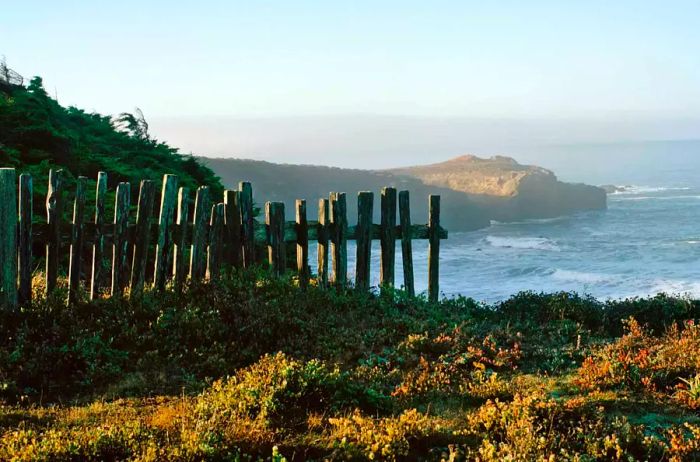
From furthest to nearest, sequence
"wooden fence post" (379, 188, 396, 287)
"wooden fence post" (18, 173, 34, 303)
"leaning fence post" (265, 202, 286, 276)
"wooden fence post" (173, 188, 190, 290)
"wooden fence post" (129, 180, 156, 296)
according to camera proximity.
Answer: "wooden fence post" (379, 188, 396, 287) < "leaning fence post" (265, 202, 286, 276) < "wooden fence post" (173, 188, 190, 290) < "wooden fence post" (129, 180, 156, 296) < "wooden fence post" (18, 173, 34, 303)

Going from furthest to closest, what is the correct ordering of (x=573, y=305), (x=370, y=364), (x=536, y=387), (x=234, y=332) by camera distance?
(x=573, y=305)
(x=234, y=332)
(x=370, y=364)
(x=536, y=387)

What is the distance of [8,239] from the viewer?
9.27 metres

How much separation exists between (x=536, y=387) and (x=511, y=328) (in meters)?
3.60

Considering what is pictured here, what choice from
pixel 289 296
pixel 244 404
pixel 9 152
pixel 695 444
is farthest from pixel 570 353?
pixel 9 152

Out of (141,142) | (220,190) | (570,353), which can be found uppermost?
(141,142)

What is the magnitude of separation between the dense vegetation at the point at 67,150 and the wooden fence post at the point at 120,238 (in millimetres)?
4856

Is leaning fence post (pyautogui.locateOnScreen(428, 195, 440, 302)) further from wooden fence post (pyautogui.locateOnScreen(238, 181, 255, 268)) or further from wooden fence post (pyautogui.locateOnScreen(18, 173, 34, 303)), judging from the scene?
wooden fence post (pyautogui.locateOnScreen(18, 173, 34, 303))

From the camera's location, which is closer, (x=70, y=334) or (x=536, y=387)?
(x=536, y=387)

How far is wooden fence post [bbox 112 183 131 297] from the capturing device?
10.1 meters

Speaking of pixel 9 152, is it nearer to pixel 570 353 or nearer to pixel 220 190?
pixel 220 190

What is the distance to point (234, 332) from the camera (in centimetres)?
921

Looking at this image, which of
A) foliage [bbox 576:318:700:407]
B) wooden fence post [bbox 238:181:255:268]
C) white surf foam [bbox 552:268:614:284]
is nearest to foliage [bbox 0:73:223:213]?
wooden fence post [bbox 238:181:255:268]

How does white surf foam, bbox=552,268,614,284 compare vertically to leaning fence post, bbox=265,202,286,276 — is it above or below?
below

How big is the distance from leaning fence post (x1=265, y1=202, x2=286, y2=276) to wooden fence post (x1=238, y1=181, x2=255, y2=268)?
0.36 meters
